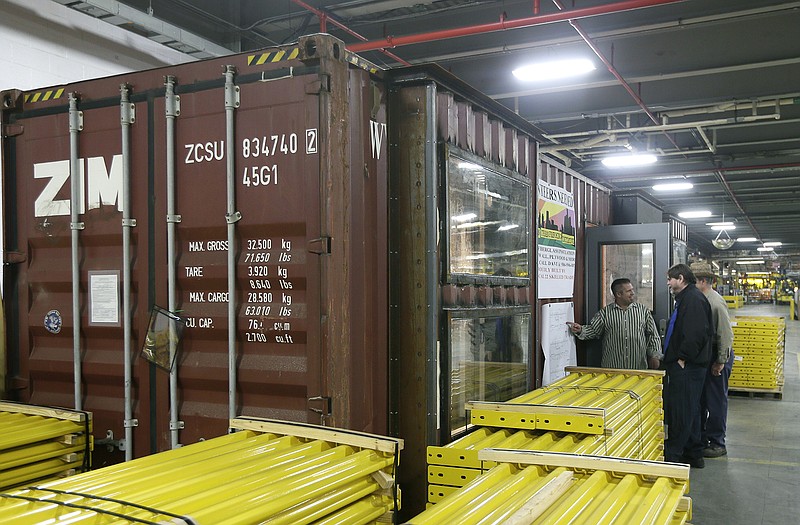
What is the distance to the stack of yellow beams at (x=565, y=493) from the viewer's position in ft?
7.71

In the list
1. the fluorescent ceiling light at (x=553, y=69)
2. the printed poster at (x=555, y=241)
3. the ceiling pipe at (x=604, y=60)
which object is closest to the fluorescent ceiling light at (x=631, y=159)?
the ceiling pipe at (x=604, y=60)

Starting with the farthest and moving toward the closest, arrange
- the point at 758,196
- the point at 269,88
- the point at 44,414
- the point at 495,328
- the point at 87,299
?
the point at 758,196 < the point at 495,328 < the point at 87,299 < the point at 44,414 < the point at 269,88

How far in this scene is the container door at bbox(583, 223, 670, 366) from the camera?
313 inches

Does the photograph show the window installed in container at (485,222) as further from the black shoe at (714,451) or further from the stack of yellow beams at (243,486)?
the black shoe at (714,451)

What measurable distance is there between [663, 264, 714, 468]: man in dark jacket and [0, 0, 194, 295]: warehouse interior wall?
611cm

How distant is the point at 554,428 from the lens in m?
4.04

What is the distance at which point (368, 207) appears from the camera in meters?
3.95

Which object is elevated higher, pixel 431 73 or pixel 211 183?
pixel 431 73

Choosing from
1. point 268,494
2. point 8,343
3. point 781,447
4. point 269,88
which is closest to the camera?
point 268,494

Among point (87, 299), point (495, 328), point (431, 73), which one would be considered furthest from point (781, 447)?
point (87, 299)

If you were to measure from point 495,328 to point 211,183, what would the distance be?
2367 millimetres

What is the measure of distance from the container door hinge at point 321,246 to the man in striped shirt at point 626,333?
428 centimetres

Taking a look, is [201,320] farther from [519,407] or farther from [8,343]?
[519,407]

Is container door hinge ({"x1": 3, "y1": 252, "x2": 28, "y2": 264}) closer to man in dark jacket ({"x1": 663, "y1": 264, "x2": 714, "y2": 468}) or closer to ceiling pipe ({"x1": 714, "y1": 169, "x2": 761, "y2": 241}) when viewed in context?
man in dark jacket ({"x1": 663, "y1": 264, "x2": 714, "y2": 468})
